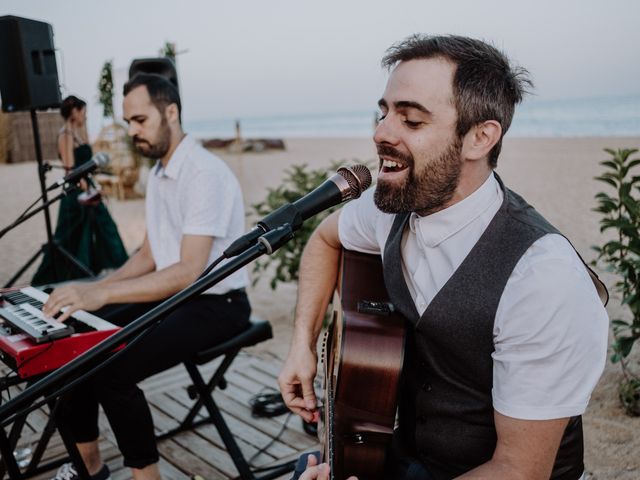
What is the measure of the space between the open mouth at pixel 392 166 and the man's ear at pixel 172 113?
1.73 meters

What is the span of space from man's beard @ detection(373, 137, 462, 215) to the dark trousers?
1085 mm

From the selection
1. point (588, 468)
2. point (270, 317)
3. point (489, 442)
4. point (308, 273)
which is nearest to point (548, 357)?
point (489, 442)

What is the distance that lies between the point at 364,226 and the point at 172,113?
154 cm

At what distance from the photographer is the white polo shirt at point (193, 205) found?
2.75 meters

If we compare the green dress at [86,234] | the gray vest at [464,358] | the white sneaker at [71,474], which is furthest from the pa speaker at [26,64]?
the gray vest at [464,358]

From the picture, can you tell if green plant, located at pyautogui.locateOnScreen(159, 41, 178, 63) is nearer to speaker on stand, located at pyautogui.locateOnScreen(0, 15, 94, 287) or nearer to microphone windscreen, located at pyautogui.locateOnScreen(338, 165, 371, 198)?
speaker on stand, located at pyautogui.locateOnScreen(0, 15, 94, 287)

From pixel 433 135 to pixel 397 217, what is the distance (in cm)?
35

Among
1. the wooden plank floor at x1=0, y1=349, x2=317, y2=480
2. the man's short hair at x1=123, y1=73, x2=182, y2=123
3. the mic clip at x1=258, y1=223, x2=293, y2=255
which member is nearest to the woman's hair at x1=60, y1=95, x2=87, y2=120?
the wooden plank floor at x1=0, y1=349, x2=317, y2=480

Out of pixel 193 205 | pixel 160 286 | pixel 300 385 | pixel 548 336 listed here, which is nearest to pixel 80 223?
pixel 193 205

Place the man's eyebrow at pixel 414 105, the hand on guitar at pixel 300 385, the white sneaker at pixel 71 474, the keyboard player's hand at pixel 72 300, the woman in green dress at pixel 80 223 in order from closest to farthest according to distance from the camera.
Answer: the man's eyebrow at pixel 414 105, the hand on guitar at pixel 300 385, the keyboard player's hand at pixel 72 300, the white sneaker at pixel 71 474, the woman in green dress at pixel 80 223

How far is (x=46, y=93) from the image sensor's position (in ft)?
14.9

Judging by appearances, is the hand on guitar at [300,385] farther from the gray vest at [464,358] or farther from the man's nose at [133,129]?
the man's nose at [133,129]

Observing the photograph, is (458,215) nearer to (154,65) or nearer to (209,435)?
(209,435)

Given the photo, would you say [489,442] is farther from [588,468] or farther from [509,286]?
[588,468]
